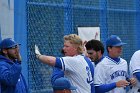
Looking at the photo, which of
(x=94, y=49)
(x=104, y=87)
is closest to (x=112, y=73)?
(x=104, y=87)

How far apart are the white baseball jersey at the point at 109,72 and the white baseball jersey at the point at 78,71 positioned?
20.6 inches

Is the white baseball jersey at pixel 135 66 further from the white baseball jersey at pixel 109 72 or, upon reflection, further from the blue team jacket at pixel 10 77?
the blue team jacket at pixel 10 77

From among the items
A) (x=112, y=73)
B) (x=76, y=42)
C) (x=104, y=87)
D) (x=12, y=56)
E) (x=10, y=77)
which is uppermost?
(x=76, y=42)

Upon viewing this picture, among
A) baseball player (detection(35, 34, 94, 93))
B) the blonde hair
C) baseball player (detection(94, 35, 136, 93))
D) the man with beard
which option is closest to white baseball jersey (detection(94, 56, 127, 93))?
baseball player (detection(94, 35, 136, 93))

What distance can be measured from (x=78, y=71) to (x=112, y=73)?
0.79 metres

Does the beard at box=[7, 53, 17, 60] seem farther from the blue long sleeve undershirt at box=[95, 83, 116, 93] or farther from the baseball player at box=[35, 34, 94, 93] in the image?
the blue long sleeve undershirt at box=[95, 83, 116, 93]

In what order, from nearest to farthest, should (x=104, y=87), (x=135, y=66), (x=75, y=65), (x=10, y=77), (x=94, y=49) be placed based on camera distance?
(x=10, y=77) < (x=75, y=65) < (x=104, y=87) < (x=94, y=49) < (x=135, y=66)

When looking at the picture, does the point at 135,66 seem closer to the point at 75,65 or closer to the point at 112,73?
the point at 112,73

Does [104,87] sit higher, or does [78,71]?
[78,71]

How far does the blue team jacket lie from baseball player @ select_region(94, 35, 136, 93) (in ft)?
3.32

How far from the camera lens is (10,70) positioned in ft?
14.3

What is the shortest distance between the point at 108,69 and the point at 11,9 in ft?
5.16

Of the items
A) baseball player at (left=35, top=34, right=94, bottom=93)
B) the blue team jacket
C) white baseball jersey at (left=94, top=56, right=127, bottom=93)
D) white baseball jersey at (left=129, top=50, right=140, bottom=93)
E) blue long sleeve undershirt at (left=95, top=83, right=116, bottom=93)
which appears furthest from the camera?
white baseball jersey at (left=129, top=50, right=140, bottom=93)

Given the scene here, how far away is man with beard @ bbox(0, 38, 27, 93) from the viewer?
431cm
